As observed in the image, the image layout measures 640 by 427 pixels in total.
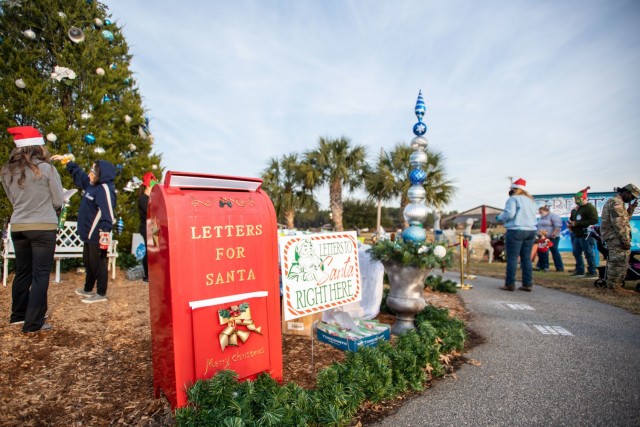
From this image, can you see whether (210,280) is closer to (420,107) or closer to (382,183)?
(420,107)

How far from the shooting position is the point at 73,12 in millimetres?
7352

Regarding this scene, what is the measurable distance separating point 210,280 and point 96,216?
12.1 ft

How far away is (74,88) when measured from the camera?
7.35 m

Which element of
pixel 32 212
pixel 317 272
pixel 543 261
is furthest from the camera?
pixel 543 261

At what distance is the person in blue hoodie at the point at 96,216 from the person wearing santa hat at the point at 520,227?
619 centimetres

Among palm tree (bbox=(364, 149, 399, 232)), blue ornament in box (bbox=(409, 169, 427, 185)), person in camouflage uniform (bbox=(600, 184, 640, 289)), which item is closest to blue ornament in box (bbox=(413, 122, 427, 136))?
blue ornament in box (bbox=(409, 169, 427, 185))

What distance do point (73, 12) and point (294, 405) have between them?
31.2 ft

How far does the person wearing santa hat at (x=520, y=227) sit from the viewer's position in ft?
19.1

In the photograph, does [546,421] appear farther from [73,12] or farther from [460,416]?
[73,12]

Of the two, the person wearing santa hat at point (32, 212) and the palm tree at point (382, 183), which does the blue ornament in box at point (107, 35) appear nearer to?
the person wearing santa hat at point (32, 212)

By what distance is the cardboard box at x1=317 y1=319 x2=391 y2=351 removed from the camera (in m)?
3.00

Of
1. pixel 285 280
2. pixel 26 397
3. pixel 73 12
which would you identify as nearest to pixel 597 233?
pixel 285 280

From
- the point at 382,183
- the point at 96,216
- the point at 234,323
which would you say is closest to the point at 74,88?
the point at 96,216

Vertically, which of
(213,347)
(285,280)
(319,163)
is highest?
(319,163)
